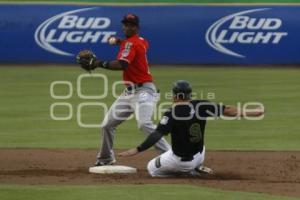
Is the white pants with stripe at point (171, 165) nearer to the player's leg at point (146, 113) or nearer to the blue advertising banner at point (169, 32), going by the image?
the player's leg at point (146, 113)

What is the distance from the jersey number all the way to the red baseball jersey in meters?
1.44

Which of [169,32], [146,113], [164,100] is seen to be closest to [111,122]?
[146,113]

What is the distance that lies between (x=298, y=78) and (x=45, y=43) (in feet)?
27.0

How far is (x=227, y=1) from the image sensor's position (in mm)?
27125

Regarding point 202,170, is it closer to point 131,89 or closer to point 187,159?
point 187,159

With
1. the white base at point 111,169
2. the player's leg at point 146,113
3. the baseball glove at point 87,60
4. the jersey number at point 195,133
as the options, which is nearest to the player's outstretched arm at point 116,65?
the baseball glove at point 87,60

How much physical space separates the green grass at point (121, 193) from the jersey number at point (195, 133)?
Result: 2.91 feet

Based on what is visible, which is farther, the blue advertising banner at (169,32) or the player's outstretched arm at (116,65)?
the blue advertising banner at (169,32)

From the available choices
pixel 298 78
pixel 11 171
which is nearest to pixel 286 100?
pixel 298 78

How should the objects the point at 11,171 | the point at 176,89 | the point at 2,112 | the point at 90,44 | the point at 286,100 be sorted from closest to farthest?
the point at 176,89 → the point at 11,171 → the point at 2,112 → the point at 286,100 → the point at 90,44

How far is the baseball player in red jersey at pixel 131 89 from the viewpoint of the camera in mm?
10922

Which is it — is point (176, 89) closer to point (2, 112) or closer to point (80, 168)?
point (80, 168)

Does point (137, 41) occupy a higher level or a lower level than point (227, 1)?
lower

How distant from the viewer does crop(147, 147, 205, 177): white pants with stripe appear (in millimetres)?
10133
